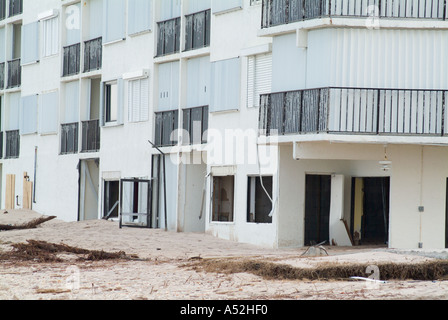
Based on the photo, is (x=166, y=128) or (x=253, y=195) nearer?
(x=253, y=195)

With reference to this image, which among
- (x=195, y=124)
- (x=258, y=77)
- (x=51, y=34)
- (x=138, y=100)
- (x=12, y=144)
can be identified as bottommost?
(x=12, y=144)

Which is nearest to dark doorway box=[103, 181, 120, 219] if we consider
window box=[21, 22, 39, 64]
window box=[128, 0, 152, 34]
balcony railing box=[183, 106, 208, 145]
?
balcony railing box=[183, 106, 208, 145]

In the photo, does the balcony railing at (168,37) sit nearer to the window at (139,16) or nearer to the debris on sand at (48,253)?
the window at (139,16)

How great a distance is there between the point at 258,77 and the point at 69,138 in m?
12.9

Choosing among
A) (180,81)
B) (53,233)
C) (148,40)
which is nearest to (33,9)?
(148,40)

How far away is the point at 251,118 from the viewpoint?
27.5 meters

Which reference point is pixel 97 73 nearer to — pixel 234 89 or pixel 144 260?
pixel 234 89

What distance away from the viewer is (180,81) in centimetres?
3123

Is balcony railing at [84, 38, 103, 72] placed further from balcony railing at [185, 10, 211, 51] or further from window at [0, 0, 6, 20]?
window at [0, 0, 6, 20]

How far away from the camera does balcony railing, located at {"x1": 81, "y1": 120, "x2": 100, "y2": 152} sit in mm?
36562

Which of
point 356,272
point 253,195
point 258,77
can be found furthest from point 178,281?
point 258,77

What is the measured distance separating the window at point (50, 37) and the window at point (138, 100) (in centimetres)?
673

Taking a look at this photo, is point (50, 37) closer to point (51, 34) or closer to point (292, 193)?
point (51, 34)

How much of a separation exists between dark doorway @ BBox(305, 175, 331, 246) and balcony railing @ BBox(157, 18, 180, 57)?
24.4 feet
